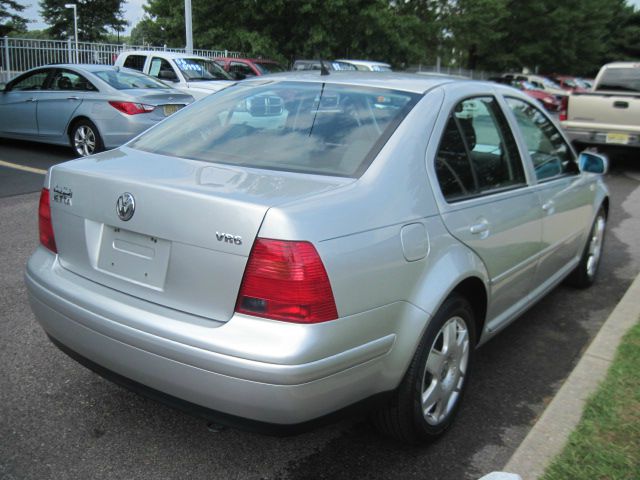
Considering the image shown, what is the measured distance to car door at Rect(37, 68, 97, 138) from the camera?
9930 mm

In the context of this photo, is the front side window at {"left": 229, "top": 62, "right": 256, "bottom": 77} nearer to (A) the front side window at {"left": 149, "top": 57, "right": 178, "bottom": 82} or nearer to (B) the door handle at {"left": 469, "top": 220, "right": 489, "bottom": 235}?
(A) the front side window at {"left": 149, "top": 57, "right": 178, "bottom": 82}

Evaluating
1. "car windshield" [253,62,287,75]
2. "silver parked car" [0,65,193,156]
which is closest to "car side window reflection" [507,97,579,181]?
"silver parked car" [0,65,193,156]

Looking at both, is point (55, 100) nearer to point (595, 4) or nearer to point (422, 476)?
point (422, 476)

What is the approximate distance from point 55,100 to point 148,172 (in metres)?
8.40

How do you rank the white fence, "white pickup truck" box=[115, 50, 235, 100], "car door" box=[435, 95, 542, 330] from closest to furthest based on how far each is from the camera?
"car door" box=[435, 95, 542, 330] < "white pickup truck" box=[115, 50, 235, 100] < the white fence

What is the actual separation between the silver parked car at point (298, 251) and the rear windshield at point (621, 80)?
1022 cm

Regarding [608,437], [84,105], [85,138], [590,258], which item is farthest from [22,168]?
[608,437]

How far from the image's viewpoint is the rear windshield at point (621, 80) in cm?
1233

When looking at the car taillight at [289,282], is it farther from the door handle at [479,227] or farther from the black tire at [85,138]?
the black tire at [85,138]

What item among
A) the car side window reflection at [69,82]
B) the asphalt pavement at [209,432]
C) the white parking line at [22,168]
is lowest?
the asphalt pavement at [209,432]

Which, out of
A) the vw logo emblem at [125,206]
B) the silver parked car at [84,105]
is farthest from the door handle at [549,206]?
the silver parked car at [84,105]

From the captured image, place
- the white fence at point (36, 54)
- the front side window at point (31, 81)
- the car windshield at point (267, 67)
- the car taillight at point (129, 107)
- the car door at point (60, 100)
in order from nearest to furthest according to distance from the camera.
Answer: the car taillight at point (129, 107)
the car door at point (60, 100)
the front side window at point (31, 81)
the car windshield at point (267, 67)
the white fence at point (36, 54)

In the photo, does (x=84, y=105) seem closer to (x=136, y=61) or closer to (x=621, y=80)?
(x=136, y=61)

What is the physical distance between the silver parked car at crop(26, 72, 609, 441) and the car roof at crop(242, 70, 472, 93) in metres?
0.02
